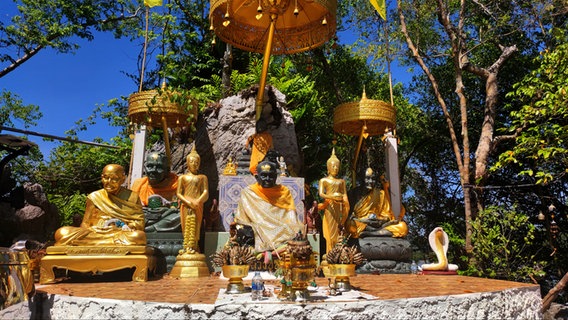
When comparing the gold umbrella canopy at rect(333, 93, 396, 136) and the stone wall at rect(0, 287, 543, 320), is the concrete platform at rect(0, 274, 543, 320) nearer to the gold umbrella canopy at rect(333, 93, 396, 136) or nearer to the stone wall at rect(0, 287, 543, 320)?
the stone wall at rect(0, 287, 543, 320)

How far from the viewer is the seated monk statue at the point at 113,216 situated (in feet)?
21.1

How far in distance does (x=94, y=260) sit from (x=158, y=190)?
3087mm

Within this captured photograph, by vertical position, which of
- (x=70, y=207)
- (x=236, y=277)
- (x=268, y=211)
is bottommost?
(x=236, y=277)

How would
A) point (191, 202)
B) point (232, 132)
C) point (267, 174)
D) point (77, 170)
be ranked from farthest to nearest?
point (77, 170)
point (232, 132)
point (267, 174)
point (191, 202)

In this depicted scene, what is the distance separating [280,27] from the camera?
11.2 metres

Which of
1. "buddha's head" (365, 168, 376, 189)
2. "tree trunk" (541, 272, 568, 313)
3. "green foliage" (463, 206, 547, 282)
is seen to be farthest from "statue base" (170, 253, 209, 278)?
"tree trunk" (541, 272, 568, 313)

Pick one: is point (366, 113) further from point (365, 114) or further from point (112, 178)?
point (112, 178)

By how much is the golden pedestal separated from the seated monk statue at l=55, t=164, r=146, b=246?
0.51 feet

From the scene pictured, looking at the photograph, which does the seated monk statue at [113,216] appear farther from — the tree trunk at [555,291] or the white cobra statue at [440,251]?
the tree trunk at [555,291]

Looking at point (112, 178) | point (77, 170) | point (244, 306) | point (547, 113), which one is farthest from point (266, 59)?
point (77, 170)

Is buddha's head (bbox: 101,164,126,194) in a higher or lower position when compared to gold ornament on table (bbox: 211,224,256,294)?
higher

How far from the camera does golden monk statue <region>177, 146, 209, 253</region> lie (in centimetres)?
762

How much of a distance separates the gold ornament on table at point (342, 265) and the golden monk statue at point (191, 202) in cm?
299

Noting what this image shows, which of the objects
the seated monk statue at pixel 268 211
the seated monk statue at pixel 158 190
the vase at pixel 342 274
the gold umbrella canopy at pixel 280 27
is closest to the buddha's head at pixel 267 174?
the seated monk statue at pixel 268 211
